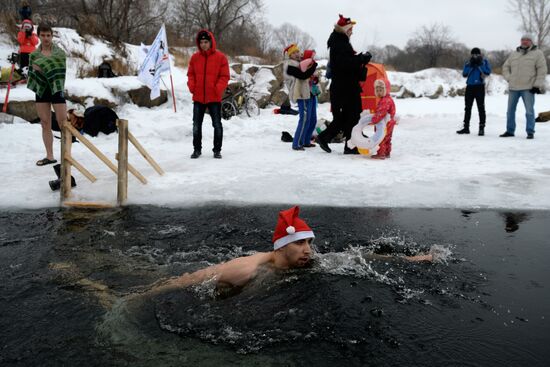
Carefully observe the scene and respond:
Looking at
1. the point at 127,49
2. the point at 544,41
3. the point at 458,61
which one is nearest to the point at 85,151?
the point at 127,49

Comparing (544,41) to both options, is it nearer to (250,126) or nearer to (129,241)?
(250,126)

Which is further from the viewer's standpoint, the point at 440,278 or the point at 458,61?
the point at 458,61

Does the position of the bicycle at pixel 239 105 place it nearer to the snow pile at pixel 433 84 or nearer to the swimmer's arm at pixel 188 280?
the swimmer's arm at pixel 188 280

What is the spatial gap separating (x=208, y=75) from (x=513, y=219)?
16.5 ft

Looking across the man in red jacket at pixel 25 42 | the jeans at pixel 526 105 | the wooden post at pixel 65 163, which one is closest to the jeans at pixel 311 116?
the jeans at pixel 526 105

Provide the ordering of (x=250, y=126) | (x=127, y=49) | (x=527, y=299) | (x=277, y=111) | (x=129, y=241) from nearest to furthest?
(x=527, y=299) → (x=129, y=241) → (x=250, y=126) → (x=277, y=111) → (x=127, y=49)

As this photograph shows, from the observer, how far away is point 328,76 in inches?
309

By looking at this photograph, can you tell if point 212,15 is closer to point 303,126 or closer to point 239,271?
point 303,126

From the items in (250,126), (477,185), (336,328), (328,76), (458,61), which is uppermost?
(458,61)

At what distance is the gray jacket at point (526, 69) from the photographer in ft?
29.1

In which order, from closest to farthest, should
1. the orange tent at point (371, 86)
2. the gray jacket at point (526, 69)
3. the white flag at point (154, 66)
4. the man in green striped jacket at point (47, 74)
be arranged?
the man in green striped jacket at point (47, 74) → the gray jacket at point (526, 69) → the orange tent at point (371, 86) → the white flag at point (154, 66)

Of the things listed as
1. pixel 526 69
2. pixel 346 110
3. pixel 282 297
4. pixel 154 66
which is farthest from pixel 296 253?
pixel 154 66

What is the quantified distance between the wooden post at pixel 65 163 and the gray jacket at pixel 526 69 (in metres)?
8.58

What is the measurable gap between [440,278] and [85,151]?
281 inches
